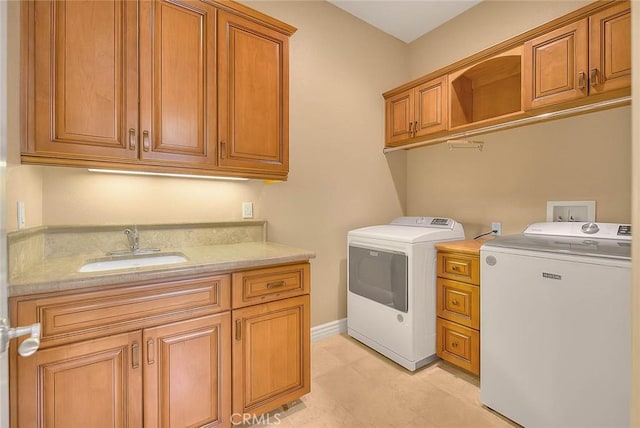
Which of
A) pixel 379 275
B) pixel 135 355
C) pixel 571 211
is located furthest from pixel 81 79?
pixel 571 211

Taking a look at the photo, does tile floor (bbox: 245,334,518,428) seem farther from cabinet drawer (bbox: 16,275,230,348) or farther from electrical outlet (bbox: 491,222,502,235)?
electrical outlet (bbox: 491,222,502,235)

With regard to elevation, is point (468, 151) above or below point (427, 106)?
below

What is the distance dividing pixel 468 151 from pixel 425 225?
31.4 inches

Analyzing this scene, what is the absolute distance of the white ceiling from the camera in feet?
8.45

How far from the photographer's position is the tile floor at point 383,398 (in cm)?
163

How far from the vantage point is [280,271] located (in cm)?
159

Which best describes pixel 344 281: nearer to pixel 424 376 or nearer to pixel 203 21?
pixel 424 376

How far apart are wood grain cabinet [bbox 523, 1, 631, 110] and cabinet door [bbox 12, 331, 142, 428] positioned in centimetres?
262

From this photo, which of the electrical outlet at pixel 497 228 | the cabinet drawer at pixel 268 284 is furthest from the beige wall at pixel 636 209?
the electrical outlet at pixel 497 228

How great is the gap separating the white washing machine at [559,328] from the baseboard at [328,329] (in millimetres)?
1260

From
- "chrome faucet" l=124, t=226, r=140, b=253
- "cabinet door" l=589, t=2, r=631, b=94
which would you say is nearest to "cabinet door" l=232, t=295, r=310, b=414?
"chrome faucet" l=124, t=226, r=140, b=253

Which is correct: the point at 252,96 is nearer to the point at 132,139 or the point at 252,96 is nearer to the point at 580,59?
the point at 132,139

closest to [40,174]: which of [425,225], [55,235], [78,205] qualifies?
[78,205]

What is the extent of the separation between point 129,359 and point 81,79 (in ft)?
4.14
